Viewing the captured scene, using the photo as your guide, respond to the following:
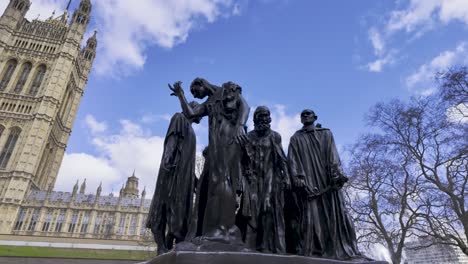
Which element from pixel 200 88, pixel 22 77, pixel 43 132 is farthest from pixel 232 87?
pixel 22 77

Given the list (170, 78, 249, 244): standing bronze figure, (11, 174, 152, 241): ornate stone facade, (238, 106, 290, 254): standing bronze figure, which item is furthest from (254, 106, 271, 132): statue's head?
(11, 174, 152, 241): ornate stone facade

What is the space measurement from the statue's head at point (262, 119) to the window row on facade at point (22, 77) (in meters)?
85.4

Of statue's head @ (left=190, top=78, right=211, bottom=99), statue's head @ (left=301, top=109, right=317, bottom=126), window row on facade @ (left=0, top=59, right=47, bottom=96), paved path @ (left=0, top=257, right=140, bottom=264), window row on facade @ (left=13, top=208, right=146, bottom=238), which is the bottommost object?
paved path @ (left=0, top=257, right=140, bottom=264)

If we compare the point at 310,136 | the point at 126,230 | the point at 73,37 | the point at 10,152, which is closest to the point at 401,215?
the point at 310,136

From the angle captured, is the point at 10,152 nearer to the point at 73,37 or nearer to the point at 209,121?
the point at 73,37

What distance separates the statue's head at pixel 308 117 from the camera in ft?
17.9

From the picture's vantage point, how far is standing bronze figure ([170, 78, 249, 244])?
3982 millimetres

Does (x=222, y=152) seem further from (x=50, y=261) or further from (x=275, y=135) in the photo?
(x=50, y=261)

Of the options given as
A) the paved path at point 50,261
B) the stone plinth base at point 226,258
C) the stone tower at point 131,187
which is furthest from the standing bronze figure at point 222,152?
the stone tower at point 131,187

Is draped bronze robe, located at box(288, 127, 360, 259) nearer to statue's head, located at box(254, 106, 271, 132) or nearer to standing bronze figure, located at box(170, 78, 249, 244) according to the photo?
statue's head, located at box(254, 106, 271, 132)

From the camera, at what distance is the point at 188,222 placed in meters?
4.50

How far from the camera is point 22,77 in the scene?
7750cm

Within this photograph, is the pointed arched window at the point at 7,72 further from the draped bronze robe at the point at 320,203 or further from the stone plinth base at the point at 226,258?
the stone plinth base at the point at 226,258

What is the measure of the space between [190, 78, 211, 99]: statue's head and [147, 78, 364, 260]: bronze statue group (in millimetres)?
15
